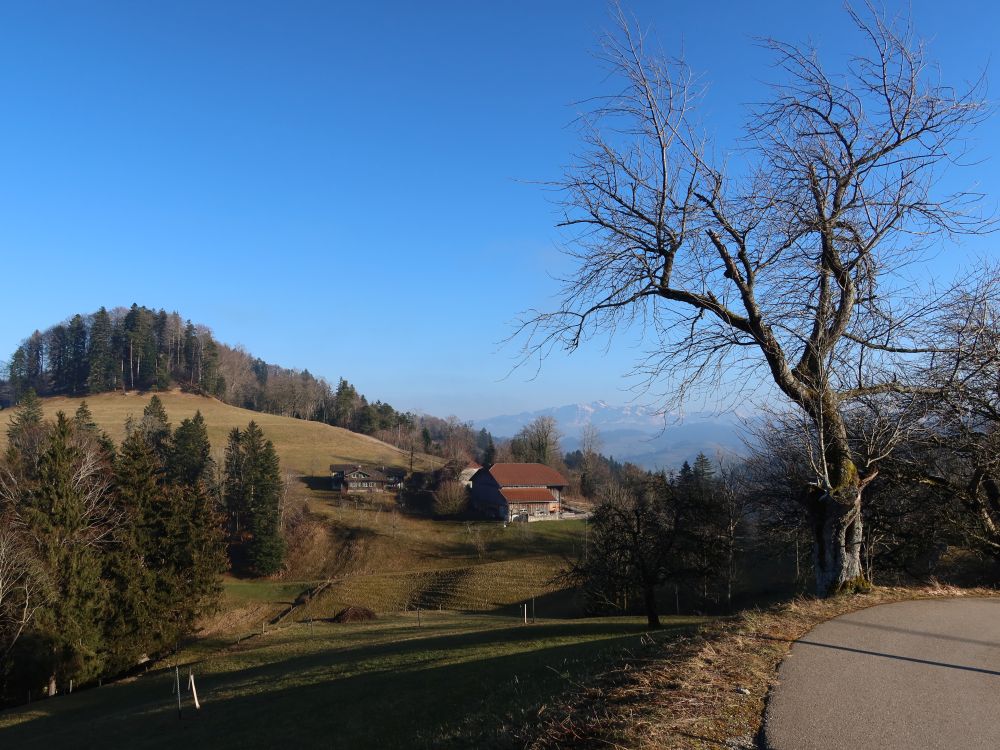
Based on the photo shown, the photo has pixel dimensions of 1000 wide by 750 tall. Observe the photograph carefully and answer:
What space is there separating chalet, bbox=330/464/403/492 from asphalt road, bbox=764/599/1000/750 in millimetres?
85957

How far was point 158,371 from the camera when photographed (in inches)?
4830

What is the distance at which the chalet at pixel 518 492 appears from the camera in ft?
259

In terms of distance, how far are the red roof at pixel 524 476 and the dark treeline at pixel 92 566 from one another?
42.4 metres

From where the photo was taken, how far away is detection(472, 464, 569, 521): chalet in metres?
79.1

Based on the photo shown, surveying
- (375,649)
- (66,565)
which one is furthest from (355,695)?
(66,565)

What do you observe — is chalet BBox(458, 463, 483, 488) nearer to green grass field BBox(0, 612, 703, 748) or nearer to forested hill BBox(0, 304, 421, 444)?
forested hill BBox(0, 304, 421, 444)

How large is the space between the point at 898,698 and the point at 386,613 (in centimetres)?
4576

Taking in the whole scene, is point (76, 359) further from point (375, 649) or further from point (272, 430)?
point (375, 649)

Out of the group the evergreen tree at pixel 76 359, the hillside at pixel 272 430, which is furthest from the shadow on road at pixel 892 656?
the evergreen tree at pixel 76 359

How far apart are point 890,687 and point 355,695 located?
13.6m

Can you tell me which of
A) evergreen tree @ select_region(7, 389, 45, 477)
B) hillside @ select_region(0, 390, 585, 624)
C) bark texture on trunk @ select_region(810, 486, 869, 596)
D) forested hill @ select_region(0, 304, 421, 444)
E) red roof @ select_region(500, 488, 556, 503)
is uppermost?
forested hill @ select_region(0, 304, 421, 444)

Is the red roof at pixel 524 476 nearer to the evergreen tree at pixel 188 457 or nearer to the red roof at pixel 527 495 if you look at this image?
the red roof at pixel 527 495

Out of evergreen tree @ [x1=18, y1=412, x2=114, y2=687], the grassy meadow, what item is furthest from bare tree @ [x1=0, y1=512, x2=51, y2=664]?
the grassy meadow

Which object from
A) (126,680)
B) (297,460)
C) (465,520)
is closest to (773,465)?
(126,680)
